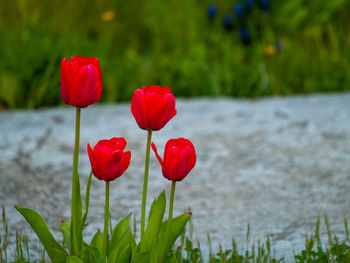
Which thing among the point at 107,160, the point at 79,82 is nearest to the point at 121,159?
the point at 107,160

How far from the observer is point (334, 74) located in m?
3.73

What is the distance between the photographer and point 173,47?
429 centimetres

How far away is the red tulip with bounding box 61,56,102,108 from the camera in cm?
103

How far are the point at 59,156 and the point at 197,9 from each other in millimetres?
2624

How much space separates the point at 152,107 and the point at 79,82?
164 mm

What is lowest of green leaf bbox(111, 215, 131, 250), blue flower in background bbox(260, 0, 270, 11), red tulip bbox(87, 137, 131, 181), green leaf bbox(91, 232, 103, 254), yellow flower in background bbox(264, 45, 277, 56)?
green leaf bbox(91, 232, 103, 254)

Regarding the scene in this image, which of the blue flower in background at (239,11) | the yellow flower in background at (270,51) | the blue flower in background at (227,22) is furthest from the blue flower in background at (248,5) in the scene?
the yellow flower in background at (270,51)

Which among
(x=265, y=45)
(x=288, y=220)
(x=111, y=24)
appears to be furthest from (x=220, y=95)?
(x=288, y=220)

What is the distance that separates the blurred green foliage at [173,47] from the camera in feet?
11.5

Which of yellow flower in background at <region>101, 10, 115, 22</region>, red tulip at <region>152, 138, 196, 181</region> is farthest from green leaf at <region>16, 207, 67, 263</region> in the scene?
yellow flower in background at <region>101, 10, 115, 22</region>

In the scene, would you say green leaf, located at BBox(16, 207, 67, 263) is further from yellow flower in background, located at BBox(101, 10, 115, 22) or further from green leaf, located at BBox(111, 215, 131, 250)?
yellow flower in background, located at BBox(101, 10, 115, 22)

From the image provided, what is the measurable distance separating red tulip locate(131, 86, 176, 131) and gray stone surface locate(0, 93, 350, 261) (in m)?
0.67

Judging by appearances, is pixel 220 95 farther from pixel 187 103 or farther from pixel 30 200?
pixel 30 200

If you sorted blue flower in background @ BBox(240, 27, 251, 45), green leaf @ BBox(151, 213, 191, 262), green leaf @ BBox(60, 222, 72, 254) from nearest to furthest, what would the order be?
1. green leaf @ BBox(151, 213, 191, 262)
2. green leaf @ BBox(60, 222, 72, 254)
3. blue flower in background @ BBox(240, 27, 251, 45)
